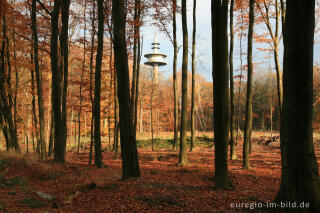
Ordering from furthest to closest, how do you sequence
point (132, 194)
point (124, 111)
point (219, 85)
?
1. point (124, 111)
2. point (219, 85)
3. point (132, 194)

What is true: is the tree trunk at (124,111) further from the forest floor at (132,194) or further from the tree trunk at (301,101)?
the tree trunk at (301,101)

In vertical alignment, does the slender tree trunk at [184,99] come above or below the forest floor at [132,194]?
above

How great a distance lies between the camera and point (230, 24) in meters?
12.5

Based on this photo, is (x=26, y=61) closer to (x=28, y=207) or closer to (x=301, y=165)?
(x=28, y=207)

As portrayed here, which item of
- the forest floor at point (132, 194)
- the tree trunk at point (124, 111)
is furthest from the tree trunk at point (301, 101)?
the tree trunk at point (124, 111)

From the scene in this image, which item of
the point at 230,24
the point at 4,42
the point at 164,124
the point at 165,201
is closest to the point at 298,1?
the point at 165,201

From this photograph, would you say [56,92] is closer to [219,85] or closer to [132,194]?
[132,194]

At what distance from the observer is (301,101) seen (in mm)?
3570

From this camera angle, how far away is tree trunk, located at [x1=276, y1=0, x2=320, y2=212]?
11.6 ft

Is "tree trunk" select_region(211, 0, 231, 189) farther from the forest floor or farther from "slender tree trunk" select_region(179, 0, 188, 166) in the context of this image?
"slender tree trunk" select_region(179, 0, 188, 166)

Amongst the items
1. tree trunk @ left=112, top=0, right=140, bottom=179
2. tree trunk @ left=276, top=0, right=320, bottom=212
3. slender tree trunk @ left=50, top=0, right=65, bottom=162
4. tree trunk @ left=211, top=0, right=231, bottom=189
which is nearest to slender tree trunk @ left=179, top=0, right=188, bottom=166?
tree trunk @ left=112, top=0, right=140, bottom=179

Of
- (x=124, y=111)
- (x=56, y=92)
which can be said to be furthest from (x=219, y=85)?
(x=56, y=92)

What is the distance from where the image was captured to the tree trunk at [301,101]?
3537mm

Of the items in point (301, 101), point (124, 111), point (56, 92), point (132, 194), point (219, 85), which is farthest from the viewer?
point (56, 92)
